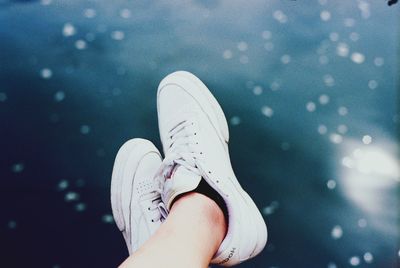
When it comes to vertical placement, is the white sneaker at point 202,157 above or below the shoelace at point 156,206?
above

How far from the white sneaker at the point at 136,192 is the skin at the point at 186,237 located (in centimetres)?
12

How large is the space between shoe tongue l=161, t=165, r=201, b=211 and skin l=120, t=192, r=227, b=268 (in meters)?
0.01

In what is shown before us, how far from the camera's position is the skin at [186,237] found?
1.65ft

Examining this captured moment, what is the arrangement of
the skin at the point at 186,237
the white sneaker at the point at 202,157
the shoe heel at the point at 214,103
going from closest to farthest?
the skin at the point at 186,237 < the white sneaker at the point at 202,157 < the shoe heel at the point at 214,103

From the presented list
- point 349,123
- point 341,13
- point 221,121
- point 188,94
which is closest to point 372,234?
point 349,123

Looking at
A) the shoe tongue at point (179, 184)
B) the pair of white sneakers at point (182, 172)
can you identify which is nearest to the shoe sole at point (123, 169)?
the pair of white sneakers at point (182, 172)

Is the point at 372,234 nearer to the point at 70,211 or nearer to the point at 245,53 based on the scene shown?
the point at 245,53

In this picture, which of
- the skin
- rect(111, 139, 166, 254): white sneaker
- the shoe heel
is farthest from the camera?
the shoe heel

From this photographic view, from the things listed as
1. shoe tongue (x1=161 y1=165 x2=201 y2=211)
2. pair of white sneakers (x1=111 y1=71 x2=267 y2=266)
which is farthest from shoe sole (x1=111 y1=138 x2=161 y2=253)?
shoe tongue (x1=161 y1=165 x2=201 y2=211)

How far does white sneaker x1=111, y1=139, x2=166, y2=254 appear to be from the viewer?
0.76m

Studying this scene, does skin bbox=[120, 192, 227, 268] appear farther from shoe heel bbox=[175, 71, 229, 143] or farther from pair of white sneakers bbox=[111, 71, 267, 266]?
shoe heel bbox=[175, 71, 229, 143]

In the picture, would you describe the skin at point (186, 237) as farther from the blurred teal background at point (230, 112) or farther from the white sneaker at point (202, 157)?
the blurred teal background at point (230, 112)

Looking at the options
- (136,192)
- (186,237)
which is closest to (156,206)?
(136,192)

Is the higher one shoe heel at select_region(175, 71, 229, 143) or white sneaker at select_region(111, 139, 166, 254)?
shoe heel at select_region(175, 71, 229, 143)
